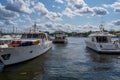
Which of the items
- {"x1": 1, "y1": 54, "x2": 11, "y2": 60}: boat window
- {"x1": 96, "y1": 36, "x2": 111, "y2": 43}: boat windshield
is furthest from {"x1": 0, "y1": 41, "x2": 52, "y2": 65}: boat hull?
{"x1": 96, "y1": 36, "x2": 111, "y2": 43}: boat windshield

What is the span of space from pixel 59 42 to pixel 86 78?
47838 millimetres

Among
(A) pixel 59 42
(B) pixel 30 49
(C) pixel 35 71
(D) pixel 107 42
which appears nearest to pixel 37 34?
(B) pixel 30 49

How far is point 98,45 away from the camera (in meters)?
32.9

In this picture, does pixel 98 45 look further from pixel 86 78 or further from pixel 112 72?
pixel 86 78

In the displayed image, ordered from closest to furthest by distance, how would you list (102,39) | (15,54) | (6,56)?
(6,56) < (15,54) < (102,39)

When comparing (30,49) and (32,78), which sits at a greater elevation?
(30,49)

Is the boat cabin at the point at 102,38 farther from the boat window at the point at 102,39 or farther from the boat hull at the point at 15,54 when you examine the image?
the boat hull at the point at 15,54

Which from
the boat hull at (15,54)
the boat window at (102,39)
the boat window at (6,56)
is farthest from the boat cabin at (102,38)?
the boat window at (6,56)

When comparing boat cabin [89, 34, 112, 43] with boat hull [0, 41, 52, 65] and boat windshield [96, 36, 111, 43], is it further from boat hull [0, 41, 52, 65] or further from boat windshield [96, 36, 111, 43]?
boat hull [0, 41, 52, 65]

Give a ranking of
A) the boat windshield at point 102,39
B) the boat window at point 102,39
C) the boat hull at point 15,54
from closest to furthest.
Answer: the boat hull at point 15,54 < the boat windshield at point 102,39 < the boat window at point 102,39

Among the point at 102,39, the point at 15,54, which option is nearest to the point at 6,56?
the point at 15,54

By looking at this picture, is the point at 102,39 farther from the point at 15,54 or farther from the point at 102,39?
the point at 15,54

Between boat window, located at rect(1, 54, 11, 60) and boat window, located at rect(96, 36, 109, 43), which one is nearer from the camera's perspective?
boat window, located at rect(1, 54, 11, 60)

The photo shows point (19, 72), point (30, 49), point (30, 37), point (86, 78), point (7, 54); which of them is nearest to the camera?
point (86, 78)
